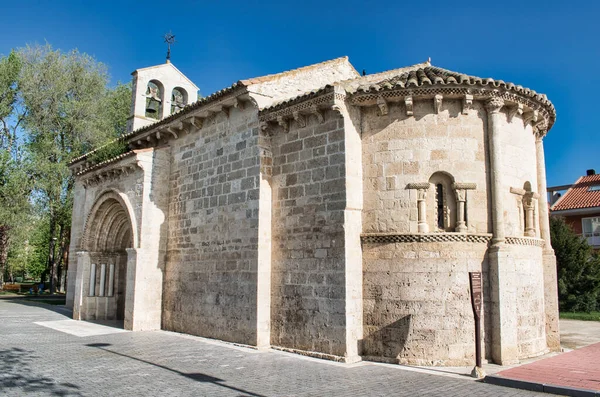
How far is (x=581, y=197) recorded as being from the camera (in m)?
29.2

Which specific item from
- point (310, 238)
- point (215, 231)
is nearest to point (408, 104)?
point (310, 238)

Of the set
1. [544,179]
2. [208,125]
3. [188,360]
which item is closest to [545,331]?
[544,179]

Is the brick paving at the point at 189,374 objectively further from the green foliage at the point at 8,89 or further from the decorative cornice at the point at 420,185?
the green foliage at the point at 8,89

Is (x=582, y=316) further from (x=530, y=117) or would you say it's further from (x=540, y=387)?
(x=540, y=387)

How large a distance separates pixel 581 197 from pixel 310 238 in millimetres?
26000

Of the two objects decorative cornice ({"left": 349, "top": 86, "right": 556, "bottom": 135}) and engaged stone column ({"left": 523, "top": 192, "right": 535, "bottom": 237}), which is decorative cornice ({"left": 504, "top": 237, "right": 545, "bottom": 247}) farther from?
decorative cornice ({"left": 349, "top": 86, "right": 556, "bottom": 135})

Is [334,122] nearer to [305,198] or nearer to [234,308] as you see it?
[305,198]

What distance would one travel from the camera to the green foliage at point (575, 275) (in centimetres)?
2061

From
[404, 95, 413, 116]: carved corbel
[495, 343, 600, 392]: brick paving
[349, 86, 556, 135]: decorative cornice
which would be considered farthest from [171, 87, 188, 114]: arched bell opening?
[495, 343, 600, 392]: brick paving

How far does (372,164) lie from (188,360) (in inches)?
203

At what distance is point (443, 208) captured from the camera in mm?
9266

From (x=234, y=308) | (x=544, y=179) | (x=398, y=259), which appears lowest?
(x=234, y=308)

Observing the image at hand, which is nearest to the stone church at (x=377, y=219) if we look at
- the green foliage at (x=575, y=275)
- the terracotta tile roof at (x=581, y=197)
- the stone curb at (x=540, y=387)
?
the stone curb at (x=540, y=387)

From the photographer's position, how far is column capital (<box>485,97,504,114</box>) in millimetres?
9219
